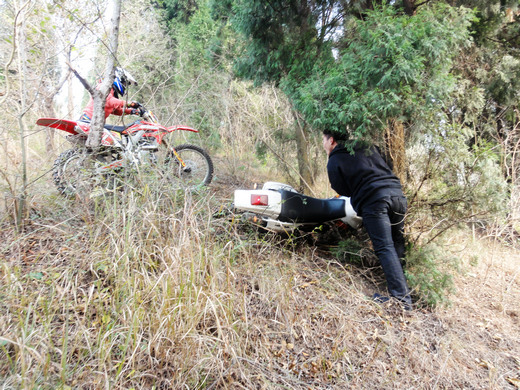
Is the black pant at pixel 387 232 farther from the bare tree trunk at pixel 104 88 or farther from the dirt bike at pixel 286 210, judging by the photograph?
the bare tree trunk at pixel 104 88

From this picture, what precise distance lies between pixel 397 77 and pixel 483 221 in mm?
1622

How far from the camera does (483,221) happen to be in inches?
117

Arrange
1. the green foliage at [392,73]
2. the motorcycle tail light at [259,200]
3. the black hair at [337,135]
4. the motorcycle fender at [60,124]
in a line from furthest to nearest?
the motorcycle fender at [60,124], the motorcycle tail light at [259,200], the black hair at [337,135], the green foliage at [392,73]

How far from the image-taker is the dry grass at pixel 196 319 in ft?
5.73

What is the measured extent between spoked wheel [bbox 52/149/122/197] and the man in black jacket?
6.92ft

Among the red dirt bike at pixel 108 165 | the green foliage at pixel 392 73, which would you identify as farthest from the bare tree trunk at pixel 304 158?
the green foliage at pixel 392 73

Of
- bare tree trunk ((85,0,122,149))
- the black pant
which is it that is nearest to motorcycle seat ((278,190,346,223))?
the black pant

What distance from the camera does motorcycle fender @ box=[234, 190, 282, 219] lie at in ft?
10.4

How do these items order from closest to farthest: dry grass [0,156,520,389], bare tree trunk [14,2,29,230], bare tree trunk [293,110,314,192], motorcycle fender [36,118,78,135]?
dry grass [0,156,520,389]
bare tree trunk [14,2,29,230]
motorcycle fender [36,118,78,135]
bare tree trunk [293,110,314,192]

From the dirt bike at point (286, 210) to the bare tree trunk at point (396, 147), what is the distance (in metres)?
0.62

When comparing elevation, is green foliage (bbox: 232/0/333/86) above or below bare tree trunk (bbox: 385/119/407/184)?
above

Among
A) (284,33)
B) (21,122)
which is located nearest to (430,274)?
(284,33)

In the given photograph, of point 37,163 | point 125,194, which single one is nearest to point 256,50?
point 125,194

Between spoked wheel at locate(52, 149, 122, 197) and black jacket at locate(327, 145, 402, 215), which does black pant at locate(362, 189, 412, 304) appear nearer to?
black jacket at locate(327, 145, 402, 215)
